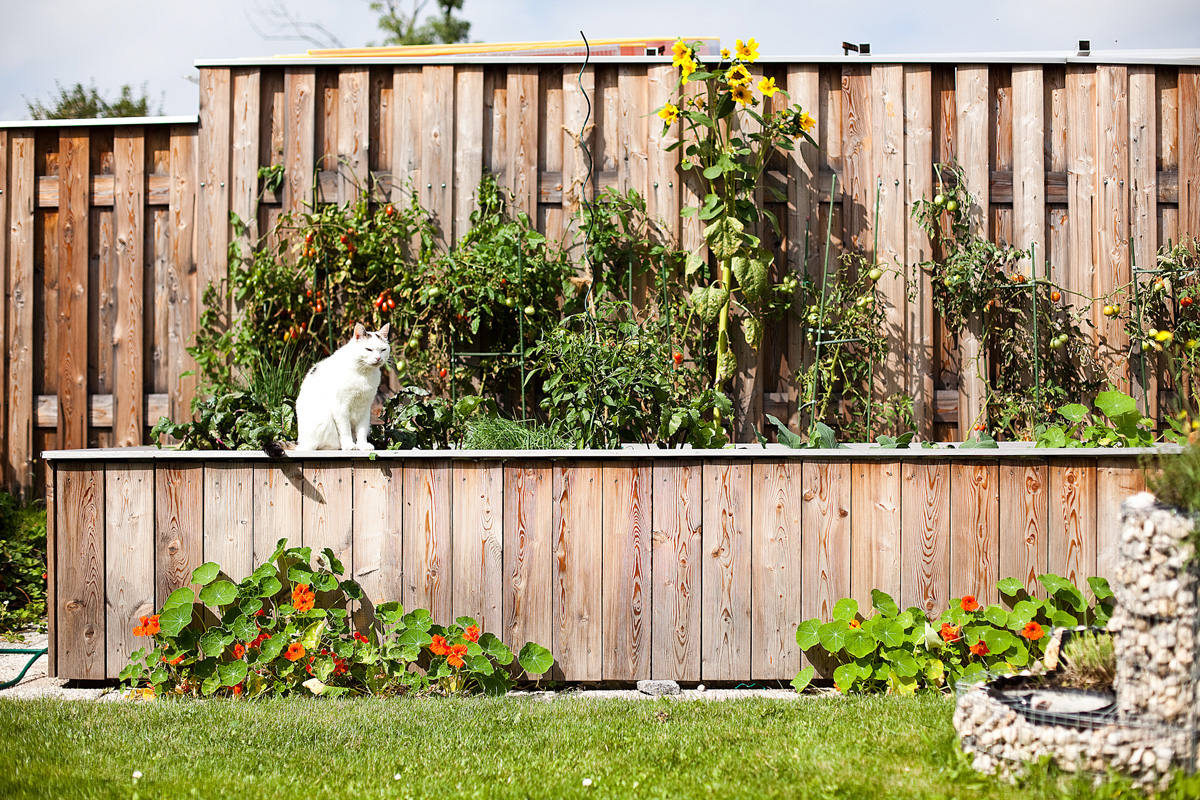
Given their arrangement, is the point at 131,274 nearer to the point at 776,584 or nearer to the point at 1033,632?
the point at 776,584

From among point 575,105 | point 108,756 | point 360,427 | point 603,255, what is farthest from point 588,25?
point 108,756

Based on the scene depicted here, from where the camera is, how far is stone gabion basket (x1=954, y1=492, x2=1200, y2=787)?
187cm

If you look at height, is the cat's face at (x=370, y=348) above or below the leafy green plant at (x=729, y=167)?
below

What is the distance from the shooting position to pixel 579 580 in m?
2.99

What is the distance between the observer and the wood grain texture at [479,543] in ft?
9.80

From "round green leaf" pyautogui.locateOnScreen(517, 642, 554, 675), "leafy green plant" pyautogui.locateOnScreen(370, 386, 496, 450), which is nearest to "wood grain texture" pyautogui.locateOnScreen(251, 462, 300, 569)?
"leafy green plant" pyautogui.locateOnScreen(370, 386, 496, 450)

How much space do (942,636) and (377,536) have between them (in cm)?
215

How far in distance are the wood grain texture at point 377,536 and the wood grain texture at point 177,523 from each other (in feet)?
1.99

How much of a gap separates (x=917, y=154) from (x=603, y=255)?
169 cm

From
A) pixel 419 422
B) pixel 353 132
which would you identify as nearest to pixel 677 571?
pixel 419 422

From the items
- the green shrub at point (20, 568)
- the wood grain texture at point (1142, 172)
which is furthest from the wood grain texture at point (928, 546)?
the green shrub at point (20, 568)

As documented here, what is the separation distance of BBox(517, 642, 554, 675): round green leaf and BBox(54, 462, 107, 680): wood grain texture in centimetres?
160

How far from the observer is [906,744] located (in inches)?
89.0

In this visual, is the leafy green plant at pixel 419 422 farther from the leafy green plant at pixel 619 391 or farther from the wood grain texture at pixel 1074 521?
the wood grain texture at pixel 1074 521
